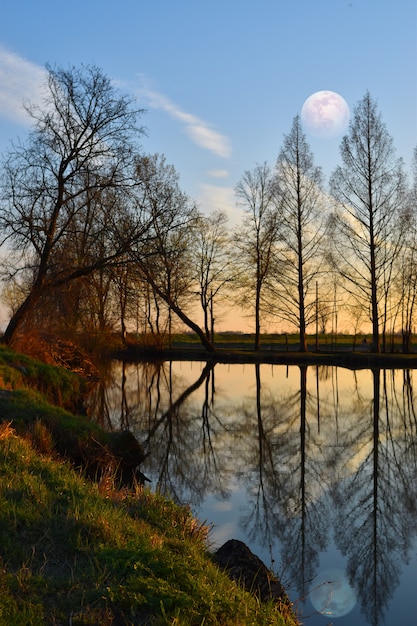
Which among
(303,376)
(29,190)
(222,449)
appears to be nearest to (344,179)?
(303,376)

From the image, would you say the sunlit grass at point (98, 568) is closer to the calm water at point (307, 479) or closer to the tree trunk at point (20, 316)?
the calm water at point (307, 479)

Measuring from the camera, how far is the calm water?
628 centimetres

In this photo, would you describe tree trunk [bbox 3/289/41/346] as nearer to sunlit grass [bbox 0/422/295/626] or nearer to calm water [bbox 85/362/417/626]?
calm water [bbox 85/362/417/626]

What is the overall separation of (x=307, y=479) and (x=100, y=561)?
21.9 ft

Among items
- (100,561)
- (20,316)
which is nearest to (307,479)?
(100,561)

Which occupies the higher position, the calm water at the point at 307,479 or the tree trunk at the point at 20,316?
the tree trunk at the point at 20,316

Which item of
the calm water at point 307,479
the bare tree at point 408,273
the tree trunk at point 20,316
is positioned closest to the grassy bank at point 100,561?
the calm water at point 307,479

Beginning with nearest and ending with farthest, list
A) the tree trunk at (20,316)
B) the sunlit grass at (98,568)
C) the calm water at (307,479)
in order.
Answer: the sunlit grass at (98,568), the calm water at (307,479), the tree trunk at (20,316)

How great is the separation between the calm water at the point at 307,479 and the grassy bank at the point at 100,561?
1362 millimetres

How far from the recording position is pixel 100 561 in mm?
4129

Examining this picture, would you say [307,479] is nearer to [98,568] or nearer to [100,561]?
[100,561]

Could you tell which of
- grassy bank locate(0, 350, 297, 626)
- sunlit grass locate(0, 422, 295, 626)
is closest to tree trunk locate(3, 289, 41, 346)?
grassy bank locate(0, 350, 297, 626)

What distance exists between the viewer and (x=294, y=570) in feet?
21.4

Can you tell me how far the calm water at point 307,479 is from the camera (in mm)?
6281
